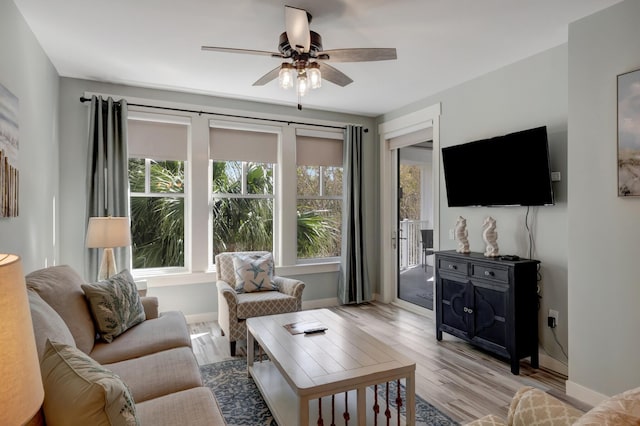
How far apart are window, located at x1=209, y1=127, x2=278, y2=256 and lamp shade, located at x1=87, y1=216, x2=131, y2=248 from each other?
1277 mm

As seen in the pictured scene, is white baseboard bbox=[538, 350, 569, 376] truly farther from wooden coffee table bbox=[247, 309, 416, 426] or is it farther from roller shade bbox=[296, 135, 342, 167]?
roller shade bbox=[296, 135, 342, 167]

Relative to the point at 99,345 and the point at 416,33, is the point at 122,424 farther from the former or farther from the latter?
the point at 416,33

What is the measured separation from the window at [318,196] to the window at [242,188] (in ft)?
1.39

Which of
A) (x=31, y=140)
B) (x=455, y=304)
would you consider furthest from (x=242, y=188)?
(x=455, y=304)

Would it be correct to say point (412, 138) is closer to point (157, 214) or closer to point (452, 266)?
point (452, 266)

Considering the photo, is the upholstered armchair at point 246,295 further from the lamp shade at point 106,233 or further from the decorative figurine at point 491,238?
the decorative figurine at point 491,238

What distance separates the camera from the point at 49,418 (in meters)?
1.04

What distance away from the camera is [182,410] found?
1.51 metres

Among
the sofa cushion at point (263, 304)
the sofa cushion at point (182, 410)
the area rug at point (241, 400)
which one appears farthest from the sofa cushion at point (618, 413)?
the sofa cushion at point (263, 304)

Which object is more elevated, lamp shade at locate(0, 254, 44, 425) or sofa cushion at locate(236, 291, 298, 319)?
lamp shade at locate(0, 254, 44, 425)

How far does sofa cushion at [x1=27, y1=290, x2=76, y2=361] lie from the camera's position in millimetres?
1389

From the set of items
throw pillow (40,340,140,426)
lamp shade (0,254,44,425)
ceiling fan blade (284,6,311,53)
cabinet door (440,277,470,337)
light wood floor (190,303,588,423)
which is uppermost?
ceiling fan blade (284,6,311,53)

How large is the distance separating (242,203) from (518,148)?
314 centimetres

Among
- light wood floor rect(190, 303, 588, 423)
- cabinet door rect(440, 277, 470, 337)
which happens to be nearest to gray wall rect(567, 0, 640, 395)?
light wood floor rect(190, 303, 588, 423)
